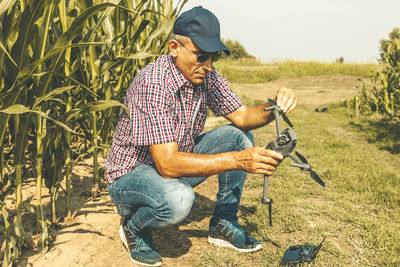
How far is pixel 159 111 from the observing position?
1.77 metres

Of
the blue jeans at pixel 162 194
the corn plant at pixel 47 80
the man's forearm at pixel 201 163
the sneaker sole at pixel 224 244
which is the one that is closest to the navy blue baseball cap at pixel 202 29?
the corn plant at pixel 47 80

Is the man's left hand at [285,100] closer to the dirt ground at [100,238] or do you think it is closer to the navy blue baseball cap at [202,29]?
the navy blue baseball cap at [202,29]

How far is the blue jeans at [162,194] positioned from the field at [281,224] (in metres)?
0.27

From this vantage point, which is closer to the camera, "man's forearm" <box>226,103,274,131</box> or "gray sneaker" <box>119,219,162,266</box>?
"gray sneaker" <box>119,219,162,266</box>

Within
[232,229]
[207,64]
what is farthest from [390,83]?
[207,64]

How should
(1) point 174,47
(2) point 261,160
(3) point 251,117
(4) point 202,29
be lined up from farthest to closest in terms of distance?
(3) point 251,117 < (1) point 174,47 < (4) point 202,29 < (2) point 261,160

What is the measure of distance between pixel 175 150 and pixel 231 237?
2.47ft

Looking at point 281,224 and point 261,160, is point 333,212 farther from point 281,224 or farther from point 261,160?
point 261,160

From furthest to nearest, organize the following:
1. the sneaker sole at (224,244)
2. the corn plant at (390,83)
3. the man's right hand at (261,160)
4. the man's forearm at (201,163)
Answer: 1. the corn plant at (390,83)
2. the sneaker sole at (224,244)
3. the man's forearm at (201,163)
4. the man's right hand at (261,160)

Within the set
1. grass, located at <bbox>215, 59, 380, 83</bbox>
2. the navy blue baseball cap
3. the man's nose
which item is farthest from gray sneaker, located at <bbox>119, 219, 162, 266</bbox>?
grass, located at <bbox>215, 59, 380, 83</bbox>

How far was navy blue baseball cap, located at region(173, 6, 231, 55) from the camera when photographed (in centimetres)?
174

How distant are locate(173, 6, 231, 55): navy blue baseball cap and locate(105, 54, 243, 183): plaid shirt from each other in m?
0.22

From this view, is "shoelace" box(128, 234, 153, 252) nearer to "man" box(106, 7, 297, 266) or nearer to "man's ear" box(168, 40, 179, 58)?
"man" box(106, 7, 297, 266)

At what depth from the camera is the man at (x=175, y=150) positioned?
1744 mm
